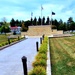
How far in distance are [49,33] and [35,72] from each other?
55.1 m

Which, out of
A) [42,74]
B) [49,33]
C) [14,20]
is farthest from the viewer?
[14,20]

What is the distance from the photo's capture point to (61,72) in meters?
8.67

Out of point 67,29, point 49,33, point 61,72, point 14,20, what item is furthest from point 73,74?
point 14,20

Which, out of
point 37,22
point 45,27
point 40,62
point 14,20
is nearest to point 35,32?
point 45,27

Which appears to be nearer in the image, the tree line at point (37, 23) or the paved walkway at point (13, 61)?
the paved walkway at point (13, 61)

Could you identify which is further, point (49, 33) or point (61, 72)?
point (49, 33)

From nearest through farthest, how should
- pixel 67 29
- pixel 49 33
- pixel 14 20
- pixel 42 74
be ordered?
1. pixel 42 74
2. pixel 49 33
3. pixel 67 29
4. pixel 14 20

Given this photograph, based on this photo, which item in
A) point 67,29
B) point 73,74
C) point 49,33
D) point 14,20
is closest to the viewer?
point 73,74

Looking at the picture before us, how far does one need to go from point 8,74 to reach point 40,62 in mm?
1520

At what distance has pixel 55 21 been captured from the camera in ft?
365

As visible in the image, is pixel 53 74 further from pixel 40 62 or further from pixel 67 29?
pixel 67 29

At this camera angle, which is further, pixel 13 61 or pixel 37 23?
pixel 37 23

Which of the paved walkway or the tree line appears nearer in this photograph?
the paved walkway

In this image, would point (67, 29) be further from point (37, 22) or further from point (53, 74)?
point (53, 74)
